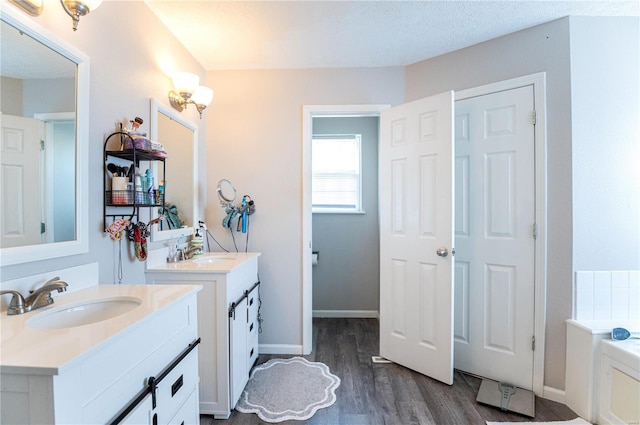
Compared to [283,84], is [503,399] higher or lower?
lower

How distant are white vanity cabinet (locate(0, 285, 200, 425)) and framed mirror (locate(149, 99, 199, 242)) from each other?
79 cm

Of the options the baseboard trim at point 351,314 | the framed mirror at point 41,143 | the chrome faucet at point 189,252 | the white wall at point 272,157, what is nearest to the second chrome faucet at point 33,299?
the framed mirror at point 41,143

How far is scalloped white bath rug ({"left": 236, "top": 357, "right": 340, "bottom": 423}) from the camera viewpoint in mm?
1801

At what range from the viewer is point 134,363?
92cm

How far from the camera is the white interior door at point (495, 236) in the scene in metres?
1.99

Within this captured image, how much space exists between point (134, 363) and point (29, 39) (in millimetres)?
1211

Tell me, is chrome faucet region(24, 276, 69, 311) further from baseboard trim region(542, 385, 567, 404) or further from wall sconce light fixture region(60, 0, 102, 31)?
baseboard trim region(542, 385, 567, 404)

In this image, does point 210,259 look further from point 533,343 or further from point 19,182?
point 533,343

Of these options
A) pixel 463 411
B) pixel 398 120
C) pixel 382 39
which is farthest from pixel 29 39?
pixel 463 411

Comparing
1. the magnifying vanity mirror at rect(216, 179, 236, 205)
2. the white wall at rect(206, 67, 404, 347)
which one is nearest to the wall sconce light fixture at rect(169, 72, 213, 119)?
the white wall at rect(206, 67, 404, 347)

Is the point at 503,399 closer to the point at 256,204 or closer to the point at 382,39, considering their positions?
the point at 256,204

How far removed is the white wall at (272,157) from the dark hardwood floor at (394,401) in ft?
1.84

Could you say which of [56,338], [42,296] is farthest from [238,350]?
[56,338]

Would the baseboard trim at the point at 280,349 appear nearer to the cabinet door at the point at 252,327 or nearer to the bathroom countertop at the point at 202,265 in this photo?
the cabinet door at the point at 252,327
